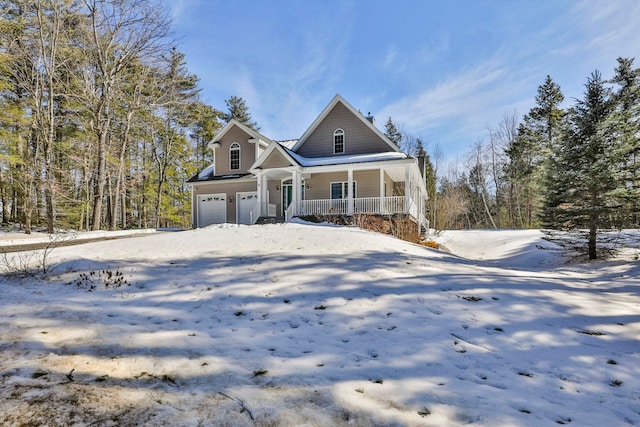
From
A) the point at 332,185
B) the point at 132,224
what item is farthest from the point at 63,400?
the point at 132,224

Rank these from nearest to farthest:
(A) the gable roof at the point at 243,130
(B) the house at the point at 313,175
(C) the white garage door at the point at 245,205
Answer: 1. (B) the house at the point at 313,175
2. (C) the white garage door at the point at 245,205
3. (A) the gable roof at the point at 243,130

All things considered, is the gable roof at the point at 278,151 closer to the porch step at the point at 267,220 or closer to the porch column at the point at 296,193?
the porch column at the point at 296,193

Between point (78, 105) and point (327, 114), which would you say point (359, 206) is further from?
point (78, 105)

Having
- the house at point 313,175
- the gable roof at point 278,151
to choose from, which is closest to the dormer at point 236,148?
the house at point 313,175

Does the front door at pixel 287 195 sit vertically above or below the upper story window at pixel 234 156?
below

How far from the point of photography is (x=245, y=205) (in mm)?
18859

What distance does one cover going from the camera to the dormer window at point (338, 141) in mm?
17594

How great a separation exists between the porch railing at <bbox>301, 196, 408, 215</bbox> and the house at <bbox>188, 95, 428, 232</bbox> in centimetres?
5

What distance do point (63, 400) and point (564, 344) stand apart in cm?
406

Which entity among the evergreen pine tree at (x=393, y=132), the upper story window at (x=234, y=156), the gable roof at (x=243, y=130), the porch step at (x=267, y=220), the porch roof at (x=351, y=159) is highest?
the evergreen pine tree at (x=393, y=132)

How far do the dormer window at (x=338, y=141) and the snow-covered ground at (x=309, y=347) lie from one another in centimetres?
1283

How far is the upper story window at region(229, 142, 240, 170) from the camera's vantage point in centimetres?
1939

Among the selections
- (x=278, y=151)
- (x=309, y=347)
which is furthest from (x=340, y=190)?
(x=309, y=347)

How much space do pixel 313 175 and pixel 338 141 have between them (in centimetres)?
238
